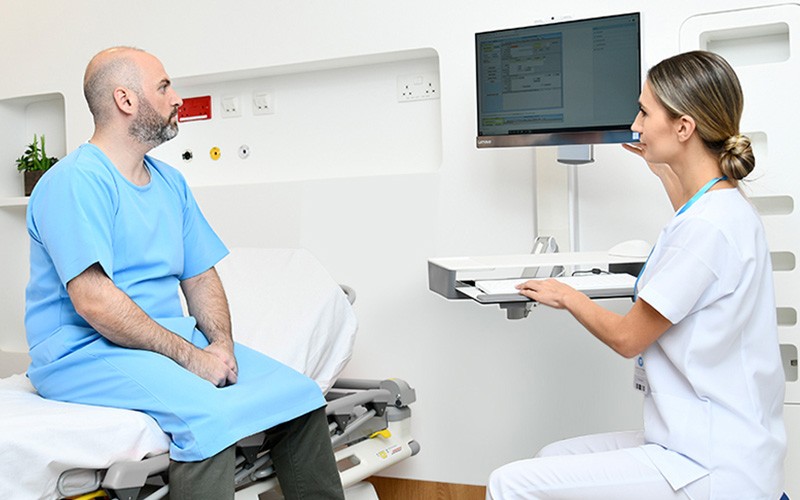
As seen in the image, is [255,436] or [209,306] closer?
[255,436]

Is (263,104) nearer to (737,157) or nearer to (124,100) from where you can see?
(124,100)

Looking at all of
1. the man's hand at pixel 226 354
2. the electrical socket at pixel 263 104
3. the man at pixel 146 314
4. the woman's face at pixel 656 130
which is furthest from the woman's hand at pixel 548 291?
the electrical socket at pixel 263 104

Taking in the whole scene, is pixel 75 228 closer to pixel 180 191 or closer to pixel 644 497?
pixel 180 191

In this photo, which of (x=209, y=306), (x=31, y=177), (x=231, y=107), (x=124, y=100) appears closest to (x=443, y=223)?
(x=209, y=306)

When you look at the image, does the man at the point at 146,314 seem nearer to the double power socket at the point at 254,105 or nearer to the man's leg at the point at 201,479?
the man's leg at the point at 201,479

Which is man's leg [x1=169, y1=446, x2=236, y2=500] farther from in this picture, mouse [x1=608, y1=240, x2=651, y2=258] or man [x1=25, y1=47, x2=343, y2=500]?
mouse [x1=608, y1=240, x2=651, y2=258]

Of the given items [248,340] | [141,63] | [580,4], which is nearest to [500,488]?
[248,340]

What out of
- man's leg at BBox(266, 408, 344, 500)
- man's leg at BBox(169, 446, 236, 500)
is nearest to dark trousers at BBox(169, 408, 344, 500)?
man's leg at BBox(266, 408, 344, 500)

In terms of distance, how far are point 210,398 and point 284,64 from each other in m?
1.52

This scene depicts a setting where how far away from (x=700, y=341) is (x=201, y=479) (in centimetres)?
97

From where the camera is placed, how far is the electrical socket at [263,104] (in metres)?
3.12

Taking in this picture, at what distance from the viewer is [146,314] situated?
1840 mm

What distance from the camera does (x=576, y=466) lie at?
1.56 metres

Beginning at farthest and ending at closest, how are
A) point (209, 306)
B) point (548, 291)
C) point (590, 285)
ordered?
point (209, 306)
point (590, 285)
point (548, 291)
